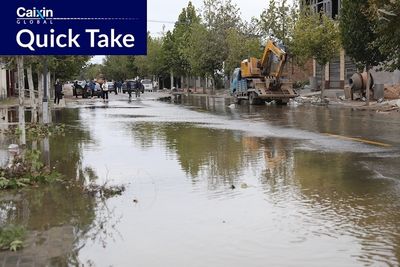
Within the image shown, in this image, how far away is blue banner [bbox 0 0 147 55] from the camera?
28.3 feet

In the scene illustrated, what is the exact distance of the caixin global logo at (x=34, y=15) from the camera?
28.2ft

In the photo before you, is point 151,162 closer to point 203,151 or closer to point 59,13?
point 203,151

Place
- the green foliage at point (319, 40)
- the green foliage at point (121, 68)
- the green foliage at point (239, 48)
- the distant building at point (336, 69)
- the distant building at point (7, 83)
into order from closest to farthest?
the green foliage at point (319, 40) < the distant building at point (7, 83) < the distant building at point (336, 69) < the green foliage at point (239, 48) < the green foliage at point (121, 68)

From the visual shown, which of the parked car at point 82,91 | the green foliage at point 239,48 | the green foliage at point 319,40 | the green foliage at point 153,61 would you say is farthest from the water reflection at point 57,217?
the green foliage at point 153,61

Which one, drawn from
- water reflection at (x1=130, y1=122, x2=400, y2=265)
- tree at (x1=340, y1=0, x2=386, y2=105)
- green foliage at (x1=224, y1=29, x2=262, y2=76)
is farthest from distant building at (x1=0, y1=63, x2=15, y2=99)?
water reflection at (x1=130, y1=122, x2=400, y2=265)

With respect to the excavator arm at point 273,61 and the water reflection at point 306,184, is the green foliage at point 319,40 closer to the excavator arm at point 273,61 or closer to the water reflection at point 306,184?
the excavator arm at point 273,61

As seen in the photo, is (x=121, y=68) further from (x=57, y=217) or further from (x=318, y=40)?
(x=57, y=217)

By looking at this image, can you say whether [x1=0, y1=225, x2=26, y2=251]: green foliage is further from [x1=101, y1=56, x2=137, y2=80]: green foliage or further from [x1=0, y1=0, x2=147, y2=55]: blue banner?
[x1=101, y1=56, x2=137, y2=80]: green foliage

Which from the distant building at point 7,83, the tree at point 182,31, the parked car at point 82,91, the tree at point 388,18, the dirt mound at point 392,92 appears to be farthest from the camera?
the tree at point 182,31

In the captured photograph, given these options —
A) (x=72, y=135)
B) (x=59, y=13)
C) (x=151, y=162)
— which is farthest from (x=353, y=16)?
(x=59, y=13)

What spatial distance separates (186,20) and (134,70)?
34.6m

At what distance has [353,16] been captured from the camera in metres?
32.2

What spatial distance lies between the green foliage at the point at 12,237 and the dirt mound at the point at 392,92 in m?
33.9

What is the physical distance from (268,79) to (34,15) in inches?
1099
